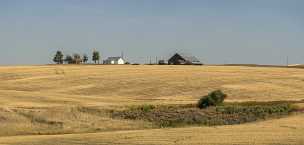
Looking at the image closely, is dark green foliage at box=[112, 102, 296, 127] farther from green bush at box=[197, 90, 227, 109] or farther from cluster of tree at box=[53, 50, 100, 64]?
cluster of tree at box=[53, 50, 100, 64]

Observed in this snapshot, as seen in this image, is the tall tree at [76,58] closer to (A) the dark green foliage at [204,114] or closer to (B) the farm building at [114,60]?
(B) the farm building at [114,60]

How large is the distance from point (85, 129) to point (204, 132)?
11255 millimetres

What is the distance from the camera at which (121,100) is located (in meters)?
51.3

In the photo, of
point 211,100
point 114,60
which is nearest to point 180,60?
point 114,60

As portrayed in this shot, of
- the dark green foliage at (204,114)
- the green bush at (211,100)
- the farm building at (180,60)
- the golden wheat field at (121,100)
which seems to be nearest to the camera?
the golden wheat field at (121,100)

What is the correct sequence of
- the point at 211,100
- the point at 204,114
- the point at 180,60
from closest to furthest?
the point at 204,114 → the point at 211,100 → the point at 180,60

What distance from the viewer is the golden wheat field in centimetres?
2798

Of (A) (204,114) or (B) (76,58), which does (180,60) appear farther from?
(A) (204,114)

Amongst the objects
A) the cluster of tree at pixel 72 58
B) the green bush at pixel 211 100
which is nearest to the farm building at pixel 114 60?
the cluster of tree at pixel 72 58

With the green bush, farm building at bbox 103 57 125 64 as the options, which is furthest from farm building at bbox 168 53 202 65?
the green bush

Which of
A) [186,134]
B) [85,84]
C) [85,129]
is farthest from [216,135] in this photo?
[85,84]

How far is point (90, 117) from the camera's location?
42.2m

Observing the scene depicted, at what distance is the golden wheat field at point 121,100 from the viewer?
27984 millimetres

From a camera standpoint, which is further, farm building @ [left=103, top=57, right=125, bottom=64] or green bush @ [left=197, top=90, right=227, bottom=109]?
farm building @ [left=103, top=57, right=125, bottom=64]
